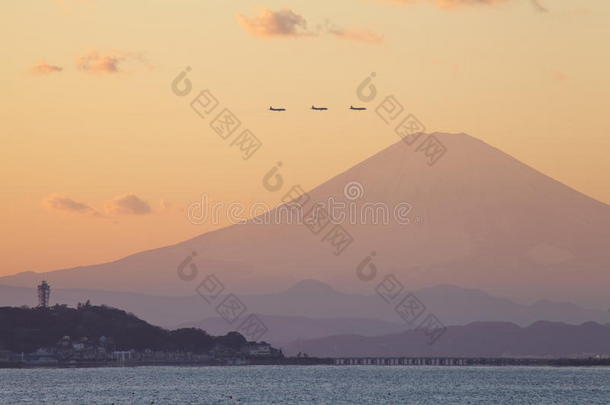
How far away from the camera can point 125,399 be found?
19875cm

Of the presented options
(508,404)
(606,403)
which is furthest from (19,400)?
(606,403)

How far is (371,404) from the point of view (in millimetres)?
188625

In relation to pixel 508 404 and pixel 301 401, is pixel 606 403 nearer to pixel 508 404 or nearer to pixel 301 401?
pixel 508 404

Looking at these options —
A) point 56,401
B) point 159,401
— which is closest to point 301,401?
point 159,401

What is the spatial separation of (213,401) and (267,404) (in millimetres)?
9363

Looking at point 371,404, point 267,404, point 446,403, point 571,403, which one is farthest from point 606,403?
point 267,404

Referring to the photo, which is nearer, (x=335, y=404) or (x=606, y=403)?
(x=335, y=404)

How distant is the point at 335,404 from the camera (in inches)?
7343

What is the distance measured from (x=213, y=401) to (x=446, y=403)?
33.7m

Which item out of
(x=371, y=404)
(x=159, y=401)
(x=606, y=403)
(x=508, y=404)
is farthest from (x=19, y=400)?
(x=606, y=403)

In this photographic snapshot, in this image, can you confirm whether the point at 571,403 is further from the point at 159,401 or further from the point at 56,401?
the point at 56,401

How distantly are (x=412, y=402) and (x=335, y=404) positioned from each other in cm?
1325

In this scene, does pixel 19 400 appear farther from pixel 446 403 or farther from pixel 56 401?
pixel 446 403

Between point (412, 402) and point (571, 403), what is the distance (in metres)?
24.5
